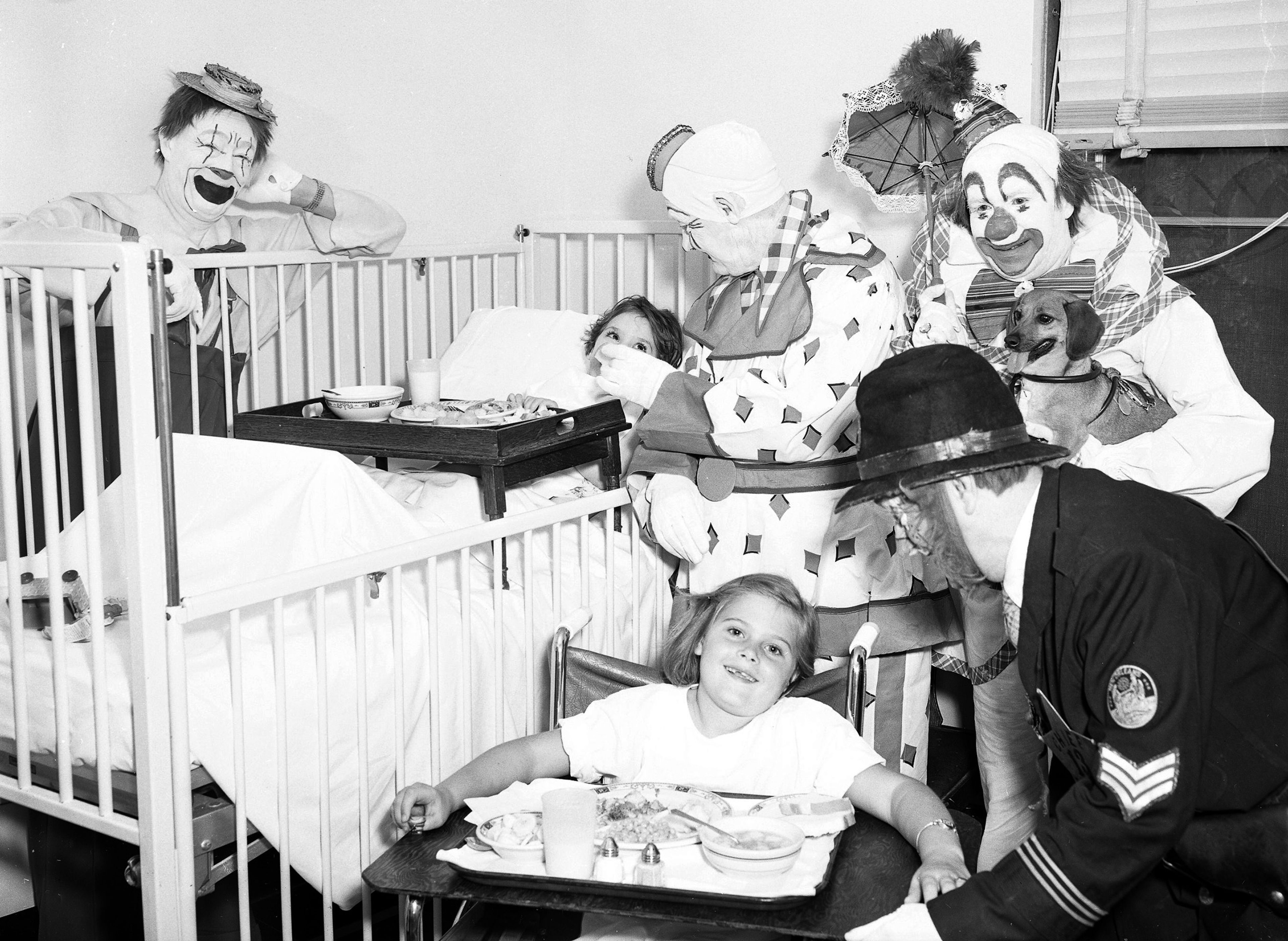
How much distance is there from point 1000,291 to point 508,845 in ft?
4.01

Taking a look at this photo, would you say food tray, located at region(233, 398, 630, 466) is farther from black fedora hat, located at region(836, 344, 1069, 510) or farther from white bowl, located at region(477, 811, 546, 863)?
black fedora hat, located at region(836, 344, 1069, 510)

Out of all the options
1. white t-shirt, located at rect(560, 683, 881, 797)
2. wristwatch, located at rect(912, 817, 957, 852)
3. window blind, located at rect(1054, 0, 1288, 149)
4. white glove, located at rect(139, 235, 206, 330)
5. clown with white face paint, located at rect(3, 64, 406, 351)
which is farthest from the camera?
clown with white face paint, located at rect(3, 64, 406, 351)

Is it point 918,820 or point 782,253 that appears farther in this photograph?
point 782,253

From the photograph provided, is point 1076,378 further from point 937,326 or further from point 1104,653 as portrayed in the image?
point 1104,653

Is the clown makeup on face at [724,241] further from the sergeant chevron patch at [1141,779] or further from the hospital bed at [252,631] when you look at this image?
the sergeant chevron patch at [1141,779]

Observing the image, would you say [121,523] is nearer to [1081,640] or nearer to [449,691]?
[449,691]

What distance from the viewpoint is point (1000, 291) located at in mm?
2146

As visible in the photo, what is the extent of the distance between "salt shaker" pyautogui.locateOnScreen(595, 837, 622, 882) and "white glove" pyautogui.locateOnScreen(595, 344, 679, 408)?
2.85 feet

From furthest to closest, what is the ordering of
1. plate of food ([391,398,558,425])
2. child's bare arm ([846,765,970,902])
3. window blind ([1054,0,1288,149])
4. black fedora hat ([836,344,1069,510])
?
plate of food ([391,398,558,425]), window blind ([1054,0,1288,149]), child's bare arm ([846,765,970,902]), black fedora hat ([836,344,1069,510])

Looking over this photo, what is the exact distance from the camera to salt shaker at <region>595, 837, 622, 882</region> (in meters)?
1.50

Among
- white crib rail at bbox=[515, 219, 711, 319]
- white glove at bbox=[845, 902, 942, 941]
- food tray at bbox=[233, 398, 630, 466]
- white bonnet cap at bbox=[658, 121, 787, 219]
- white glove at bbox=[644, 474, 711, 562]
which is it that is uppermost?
white bonnet cap at bbox=[658, 121, 787, 219]

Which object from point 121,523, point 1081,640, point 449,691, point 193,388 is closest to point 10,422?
point 121,523

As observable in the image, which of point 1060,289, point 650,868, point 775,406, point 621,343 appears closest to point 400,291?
point 621,343

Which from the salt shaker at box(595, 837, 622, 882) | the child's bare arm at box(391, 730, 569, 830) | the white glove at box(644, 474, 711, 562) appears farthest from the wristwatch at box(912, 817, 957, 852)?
the white glove at box(644, 474, 711, 562)
